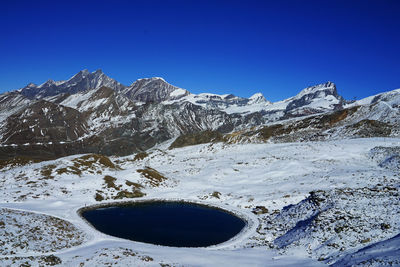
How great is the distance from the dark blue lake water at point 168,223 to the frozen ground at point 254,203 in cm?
304

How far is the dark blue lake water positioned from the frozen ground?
304cm

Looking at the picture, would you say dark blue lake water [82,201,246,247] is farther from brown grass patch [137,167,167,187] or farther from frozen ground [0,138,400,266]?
brown grass patch [137,167,167,187]

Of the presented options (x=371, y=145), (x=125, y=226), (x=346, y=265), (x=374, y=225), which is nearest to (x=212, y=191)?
(x=125, y=226)

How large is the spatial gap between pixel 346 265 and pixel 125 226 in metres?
33.5

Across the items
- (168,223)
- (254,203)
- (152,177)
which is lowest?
(168,223)

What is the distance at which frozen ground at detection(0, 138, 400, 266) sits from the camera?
26.8 metres

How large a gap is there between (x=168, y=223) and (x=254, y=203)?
59.0 feet

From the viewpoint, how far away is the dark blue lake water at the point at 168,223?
40.4 m

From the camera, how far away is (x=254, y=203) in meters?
55.8

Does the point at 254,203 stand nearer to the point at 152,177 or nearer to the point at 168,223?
the point at 168,223

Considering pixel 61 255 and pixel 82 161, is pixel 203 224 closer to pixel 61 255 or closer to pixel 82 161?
pixel 61 255

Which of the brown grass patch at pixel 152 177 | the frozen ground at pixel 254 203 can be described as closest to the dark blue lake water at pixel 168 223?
the frozen ground at pixel 254 203

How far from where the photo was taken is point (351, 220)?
30.8 m

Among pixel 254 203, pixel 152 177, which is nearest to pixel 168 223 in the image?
pixel 254 203
